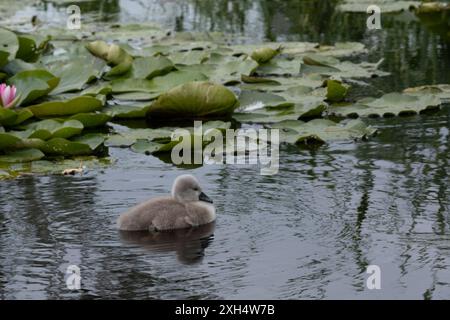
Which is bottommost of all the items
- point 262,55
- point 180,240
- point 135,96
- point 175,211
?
point 180,240

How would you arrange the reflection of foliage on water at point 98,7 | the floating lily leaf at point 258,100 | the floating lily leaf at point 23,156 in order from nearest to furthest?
the floating lily leaf at point 23,156 → the floating lily leaf at point 258,100 → the reflection of foliage on water at point 98,7

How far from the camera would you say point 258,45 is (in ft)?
35.6

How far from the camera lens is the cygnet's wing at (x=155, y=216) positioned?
584cm

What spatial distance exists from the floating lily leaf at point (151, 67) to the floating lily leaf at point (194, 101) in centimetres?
77

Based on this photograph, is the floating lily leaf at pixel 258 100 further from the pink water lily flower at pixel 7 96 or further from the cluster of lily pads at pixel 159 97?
the pink water lily flower at pixel 7 96

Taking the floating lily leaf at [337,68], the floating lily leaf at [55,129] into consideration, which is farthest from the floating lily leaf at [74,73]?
the floating lily leaf at [337,68]

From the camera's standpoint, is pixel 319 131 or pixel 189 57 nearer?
pixel 319 131

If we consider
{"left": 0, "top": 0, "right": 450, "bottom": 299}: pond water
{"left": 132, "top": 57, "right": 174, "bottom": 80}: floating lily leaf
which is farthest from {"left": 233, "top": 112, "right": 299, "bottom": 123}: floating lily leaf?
{"left": 132, "top": 57, "right": 174, "bottom": 80}: floating lily leaf

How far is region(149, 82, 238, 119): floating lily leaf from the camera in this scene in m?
8.08

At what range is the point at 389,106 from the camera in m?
8.45

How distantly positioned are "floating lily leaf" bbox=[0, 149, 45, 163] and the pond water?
1.21ft

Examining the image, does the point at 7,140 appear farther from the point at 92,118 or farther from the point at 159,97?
the point at 159,97

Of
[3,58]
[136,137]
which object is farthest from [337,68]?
[3,58]

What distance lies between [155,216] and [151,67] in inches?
132
